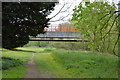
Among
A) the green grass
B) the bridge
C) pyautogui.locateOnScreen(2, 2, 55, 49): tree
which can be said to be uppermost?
pyautogui.locateOnScreen(2, 2, 55, 49): tree

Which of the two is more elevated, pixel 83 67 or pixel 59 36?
pixel 59 36

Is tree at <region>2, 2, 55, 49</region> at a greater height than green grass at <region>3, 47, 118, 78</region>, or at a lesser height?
greater

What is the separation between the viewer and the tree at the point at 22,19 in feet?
49.6

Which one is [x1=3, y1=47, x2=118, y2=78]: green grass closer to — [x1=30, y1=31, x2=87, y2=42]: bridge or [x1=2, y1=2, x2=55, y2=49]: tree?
[x1=2, y1=2, x2=55, y2=49]: tree

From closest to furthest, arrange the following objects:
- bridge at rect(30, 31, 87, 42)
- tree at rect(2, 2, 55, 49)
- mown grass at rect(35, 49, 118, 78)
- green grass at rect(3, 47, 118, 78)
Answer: green grass at rect(3, 47, 118, 78)
mown grass at rect(35, 49, 118, 78)
tree at rect(2, 2, 55, 49)
bridge at rect(30, 31, 87, 42)

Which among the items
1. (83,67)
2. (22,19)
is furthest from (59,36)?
(83,67)

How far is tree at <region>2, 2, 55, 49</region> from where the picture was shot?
15.1 m

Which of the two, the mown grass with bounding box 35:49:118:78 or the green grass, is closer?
the green grass

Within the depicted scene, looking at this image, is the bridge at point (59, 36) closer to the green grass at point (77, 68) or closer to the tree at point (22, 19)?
the green grass at point (77, 68)

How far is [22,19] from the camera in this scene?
16234 mm

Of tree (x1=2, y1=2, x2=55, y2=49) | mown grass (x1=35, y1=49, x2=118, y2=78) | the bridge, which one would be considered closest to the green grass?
mown grass (x1=35, y1=49, x2=118, y2=78)

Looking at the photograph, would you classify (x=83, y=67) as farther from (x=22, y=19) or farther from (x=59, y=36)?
(x=59, y=36)

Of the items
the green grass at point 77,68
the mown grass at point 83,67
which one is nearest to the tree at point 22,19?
the green grass at point 77,68

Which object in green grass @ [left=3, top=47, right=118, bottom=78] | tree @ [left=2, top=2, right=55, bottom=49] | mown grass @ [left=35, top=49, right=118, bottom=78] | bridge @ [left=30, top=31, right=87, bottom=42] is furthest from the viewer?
bridge @ [left=30, top=31, right=87, bottom=42]
